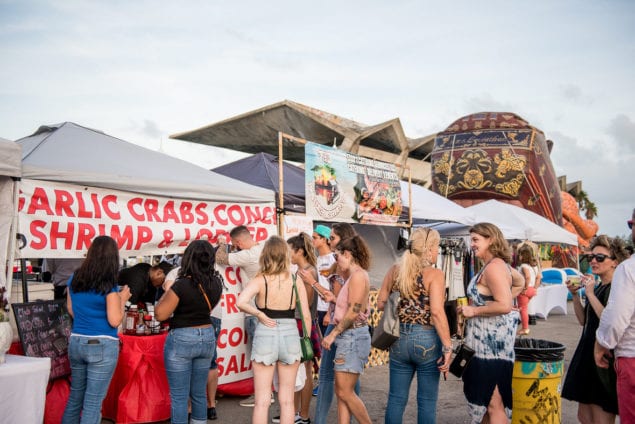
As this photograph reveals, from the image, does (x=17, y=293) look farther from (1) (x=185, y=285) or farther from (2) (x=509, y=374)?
(2) (x=509, y=374)

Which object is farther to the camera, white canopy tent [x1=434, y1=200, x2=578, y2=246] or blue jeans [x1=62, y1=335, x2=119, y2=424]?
white canopy tent [x1=434, y1=200, x2=578, y2=246]

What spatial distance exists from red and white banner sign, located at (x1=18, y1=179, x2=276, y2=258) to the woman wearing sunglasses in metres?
3.48

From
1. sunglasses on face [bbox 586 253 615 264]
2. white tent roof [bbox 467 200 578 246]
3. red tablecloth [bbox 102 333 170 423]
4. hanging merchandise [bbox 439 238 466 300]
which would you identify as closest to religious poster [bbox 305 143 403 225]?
hanging merchandise [bbox 439 238 466 300]

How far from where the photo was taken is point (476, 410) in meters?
4.07

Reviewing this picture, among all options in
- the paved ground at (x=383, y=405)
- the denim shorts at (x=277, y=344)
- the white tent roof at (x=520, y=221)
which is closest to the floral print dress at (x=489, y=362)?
the denim shorts at (x=277, y=344)

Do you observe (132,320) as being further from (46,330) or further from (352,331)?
(352,331)

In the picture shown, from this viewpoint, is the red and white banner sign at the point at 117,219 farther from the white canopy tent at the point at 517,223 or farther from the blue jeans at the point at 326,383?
the white canopy tent at the point at 517,223

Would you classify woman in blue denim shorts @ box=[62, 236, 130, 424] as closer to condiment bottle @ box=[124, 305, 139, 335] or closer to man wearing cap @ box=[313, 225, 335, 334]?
condiment bottle @ box=[124, 305, 139, 335]

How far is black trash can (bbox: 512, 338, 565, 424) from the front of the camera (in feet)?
14.4

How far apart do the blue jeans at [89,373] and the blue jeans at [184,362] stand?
1.33ft

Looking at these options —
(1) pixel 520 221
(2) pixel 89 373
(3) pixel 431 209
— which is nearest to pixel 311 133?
(1) pixel 520 221

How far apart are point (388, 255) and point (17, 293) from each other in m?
6.85

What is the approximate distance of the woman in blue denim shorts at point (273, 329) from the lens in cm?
402

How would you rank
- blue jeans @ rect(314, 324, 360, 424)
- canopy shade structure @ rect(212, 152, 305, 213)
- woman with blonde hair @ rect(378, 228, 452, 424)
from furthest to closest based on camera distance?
1. canopy shade structure @ rect(212, 152, 305, 213)
2. blue jeans @ rect(314, 324, 360, 424)
3. woman with blonde hair @ rect(378, 228, 452, 424)
